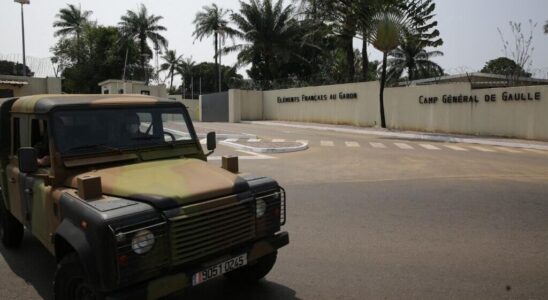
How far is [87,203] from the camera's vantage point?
11.2ft

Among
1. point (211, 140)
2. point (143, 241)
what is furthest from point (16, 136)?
point (143, 241)

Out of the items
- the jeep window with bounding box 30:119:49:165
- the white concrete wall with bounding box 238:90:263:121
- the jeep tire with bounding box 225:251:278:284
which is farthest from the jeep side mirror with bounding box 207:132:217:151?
the white concrete wall with bounding box 238:90:263:121

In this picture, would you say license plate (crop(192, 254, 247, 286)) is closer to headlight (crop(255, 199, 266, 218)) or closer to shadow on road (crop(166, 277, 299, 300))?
headlight (crop(255, 199, 266, 218))

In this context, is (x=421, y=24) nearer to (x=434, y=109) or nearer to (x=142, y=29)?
(x=434, y=109)

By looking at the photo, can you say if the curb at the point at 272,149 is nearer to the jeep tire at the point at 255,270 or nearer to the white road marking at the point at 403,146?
the white road marking at the point at 403,146

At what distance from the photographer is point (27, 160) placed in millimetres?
4078

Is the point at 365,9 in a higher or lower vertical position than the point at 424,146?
higher

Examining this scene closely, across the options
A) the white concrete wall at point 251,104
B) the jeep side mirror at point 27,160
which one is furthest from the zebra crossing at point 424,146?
the white concrete wall at point 251,104

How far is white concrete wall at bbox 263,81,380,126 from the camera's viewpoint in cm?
2836

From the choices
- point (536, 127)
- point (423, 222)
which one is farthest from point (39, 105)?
point (536, 127)

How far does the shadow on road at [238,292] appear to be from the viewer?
4.32 metres

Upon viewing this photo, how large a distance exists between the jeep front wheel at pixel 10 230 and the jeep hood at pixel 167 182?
92.1 inches

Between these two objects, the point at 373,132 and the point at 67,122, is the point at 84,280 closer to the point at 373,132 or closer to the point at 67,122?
the point at 67,122

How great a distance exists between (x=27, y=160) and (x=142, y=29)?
2281 inches
